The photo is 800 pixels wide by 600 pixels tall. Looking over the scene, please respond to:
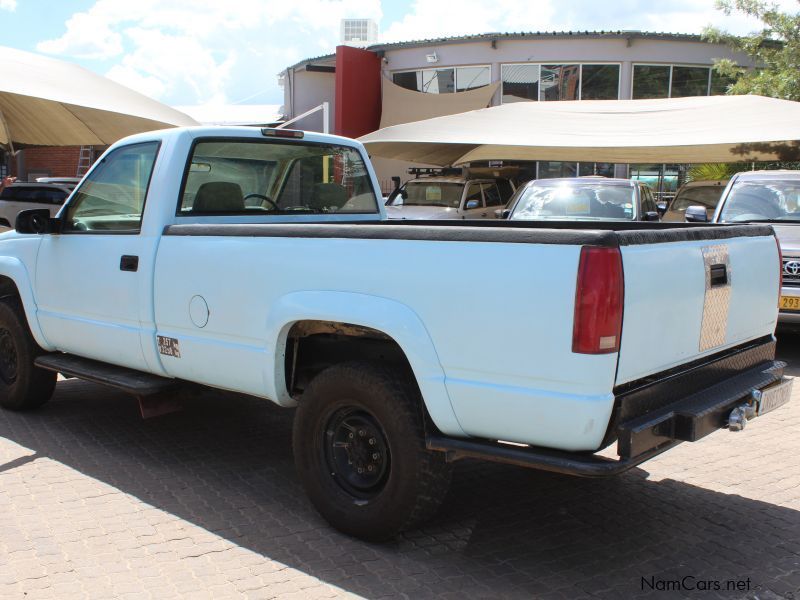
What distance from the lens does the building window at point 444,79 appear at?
22469mm

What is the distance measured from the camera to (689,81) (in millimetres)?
21344

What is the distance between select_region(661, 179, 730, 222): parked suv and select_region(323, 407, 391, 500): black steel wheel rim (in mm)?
9196

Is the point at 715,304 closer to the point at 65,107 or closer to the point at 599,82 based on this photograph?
the point at 65,107

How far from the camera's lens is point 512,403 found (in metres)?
3.03

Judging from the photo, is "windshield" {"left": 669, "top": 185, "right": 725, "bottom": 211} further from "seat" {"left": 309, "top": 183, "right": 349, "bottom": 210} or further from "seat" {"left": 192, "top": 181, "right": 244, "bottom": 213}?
"seat" {"left": 192, "top": 181, "right": 244, "bottom": 213}

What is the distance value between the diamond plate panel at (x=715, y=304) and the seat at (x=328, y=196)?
8.70 feet

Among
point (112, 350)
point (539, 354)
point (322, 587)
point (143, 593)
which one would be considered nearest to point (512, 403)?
point (539, 354)

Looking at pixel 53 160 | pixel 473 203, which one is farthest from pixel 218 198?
pixel 53 160

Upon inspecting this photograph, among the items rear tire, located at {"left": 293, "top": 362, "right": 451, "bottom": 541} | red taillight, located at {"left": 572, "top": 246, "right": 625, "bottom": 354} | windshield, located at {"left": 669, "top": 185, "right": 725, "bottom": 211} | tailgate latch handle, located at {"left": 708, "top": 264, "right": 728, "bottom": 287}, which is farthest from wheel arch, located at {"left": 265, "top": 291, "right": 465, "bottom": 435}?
windshield, located at {"left": 669, "top": 185, "right": 725, "bottom": 211}

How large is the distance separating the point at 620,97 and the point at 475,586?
787 inches

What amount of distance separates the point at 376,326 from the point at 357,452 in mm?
695

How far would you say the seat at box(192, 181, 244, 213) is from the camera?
4.64 m

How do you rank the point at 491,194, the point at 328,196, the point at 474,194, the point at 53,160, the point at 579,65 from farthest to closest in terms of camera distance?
1. the point at 53,160
2. the point at 579,65
3. the point at 491,194
4. the point at 474,194
5. the point at 328,196

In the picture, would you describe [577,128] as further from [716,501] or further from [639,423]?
[639,423]
